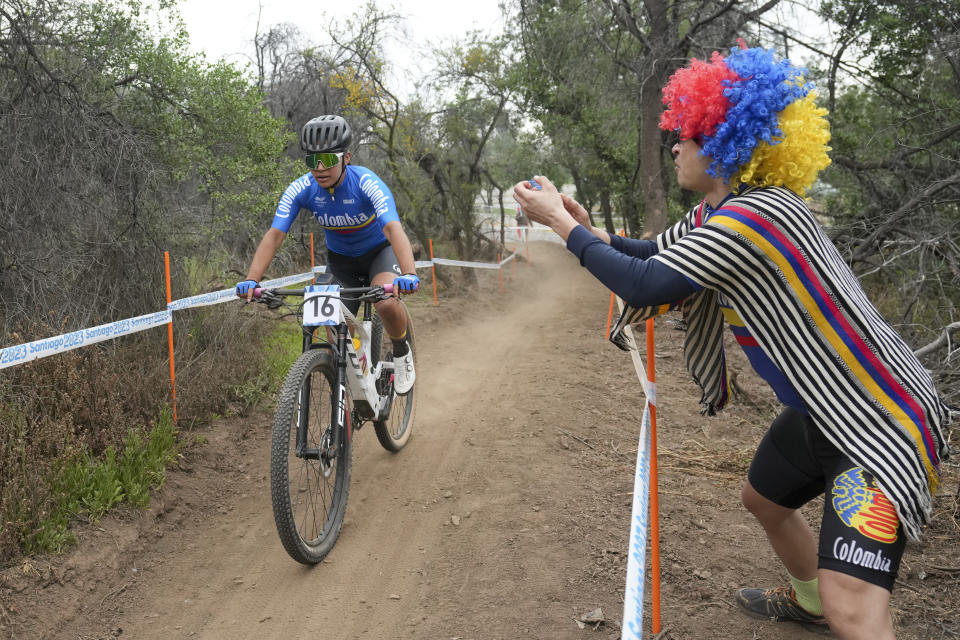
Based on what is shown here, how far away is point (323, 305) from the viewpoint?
3.90 meters

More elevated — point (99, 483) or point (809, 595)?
point (99, 483)

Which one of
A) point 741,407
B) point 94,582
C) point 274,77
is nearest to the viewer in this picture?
point 94,582

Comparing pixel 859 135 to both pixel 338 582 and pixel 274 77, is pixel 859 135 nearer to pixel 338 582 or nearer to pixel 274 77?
pixel 338 582

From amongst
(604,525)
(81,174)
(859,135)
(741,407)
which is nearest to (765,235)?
(604,525)

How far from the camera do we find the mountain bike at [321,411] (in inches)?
143

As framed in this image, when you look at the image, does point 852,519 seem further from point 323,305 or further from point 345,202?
point 345,202

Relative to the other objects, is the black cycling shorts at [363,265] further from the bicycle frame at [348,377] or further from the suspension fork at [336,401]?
the suspension fork at [336,401]

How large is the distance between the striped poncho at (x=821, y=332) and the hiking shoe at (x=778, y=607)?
126 centimetres

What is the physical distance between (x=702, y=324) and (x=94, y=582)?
350 cm

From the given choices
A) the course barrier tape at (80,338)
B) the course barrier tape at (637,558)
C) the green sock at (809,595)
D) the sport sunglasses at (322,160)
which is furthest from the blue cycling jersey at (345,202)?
the green sock at (809,595)

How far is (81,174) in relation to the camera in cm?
600

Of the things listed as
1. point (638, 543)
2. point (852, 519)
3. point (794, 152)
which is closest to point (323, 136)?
point (794, 152)

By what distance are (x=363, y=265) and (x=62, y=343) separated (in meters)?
2.10

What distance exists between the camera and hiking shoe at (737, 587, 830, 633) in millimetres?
3133
